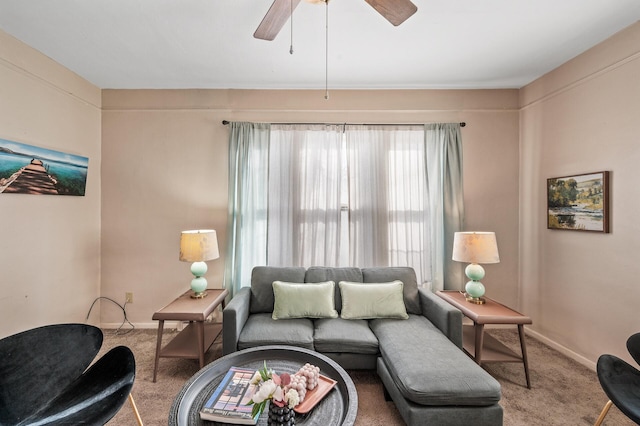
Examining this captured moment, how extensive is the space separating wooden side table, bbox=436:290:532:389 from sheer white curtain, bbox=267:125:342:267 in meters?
1.35

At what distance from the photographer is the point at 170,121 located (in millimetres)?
3020

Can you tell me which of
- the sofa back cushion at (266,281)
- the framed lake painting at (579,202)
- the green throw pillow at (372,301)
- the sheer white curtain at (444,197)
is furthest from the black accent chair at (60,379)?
the framed lake painting at (579,202)

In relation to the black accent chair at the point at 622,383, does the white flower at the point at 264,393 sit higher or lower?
higher

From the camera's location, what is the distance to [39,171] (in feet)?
7.64

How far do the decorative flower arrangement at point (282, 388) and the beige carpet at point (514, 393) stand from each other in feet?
2.20

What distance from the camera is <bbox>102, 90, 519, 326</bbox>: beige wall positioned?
3012 mm

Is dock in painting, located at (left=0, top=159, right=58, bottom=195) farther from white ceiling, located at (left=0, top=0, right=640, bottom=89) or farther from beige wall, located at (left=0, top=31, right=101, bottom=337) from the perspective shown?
white ceiling, located at (left=0, top=0, right=640, bottom=89)

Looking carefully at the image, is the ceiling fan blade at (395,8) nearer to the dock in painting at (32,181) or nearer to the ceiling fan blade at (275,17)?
the ceiling fan blade at (275,17)

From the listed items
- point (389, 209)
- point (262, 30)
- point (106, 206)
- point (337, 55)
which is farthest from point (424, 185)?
point (106, 206)

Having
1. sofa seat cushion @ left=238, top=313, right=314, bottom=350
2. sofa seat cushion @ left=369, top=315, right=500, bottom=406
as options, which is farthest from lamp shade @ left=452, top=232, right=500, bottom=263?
sofa seat cushion @ left=238, top=313, right=314, bottom=350

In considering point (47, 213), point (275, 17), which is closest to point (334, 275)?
point (275, 17)

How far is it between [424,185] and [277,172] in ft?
5.53

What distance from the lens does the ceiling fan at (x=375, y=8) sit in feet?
4.40

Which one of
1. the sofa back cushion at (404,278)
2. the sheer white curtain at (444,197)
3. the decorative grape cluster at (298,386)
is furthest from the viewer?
the sheer white curtain at (444,197)
